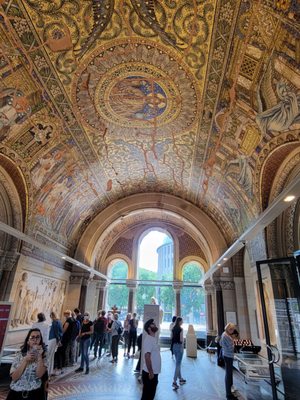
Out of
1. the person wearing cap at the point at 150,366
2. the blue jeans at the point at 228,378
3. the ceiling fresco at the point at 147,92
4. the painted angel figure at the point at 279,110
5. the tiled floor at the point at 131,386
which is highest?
the ceiling fresco at the point at 147,92

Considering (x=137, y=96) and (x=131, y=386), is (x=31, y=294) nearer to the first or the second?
(x=131, y=386)

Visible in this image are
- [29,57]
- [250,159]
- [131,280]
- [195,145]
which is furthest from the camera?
[131,280]

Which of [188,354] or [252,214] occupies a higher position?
[252,214]

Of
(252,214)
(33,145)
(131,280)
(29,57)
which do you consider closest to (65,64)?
(29,57)

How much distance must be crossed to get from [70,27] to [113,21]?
2.98 feet

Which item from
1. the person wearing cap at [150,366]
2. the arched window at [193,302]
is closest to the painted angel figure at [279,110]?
the person wearing cap at [150,366]

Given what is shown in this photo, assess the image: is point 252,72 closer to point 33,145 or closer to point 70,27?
point 70,27

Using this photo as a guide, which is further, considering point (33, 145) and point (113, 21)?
point (33, 145)

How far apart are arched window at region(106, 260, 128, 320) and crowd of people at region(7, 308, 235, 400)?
18.3ft

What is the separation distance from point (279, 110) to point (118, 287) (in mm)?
20707

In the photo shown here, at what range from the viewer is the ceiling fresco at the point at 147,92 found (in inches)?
189

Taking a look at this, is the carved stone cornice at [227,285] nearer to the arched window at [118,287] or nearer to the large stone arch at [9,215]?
the arched window at [118,287]

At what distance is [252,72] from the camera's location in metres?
5.35

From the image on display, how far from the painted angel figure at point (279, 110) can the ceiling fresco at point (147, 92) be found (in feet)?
0.08
